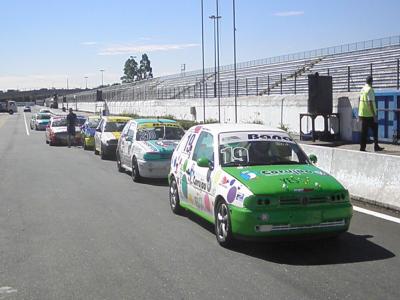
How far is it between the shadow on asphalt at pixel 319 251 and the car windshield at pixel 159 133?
25.0 feet

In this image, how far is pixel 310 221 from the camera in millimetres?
6566

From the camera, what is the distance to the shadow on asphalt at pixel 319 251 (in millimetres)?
6332

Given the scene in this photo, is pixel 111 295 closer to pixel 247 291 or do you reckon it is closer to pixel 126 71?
pixel 247 291

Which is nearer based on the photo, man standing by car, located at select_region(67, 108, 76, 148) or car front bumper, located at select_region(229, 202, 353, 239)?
car front bumper, located at select_region(229, 202, 353, 239)

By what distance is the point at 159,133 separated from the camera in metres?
14.7

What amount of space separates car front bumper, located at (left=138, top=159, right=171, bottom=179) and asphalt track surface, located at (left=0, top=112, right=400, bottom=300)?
2.84m

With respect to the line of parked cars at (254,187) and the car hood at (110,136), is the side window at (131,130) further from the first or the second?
the line of parked cars at (254,187)

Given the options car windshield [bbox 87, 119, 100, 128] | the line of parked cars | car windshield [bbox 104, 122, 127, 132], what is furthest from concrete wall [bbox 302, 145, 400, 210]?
car windshield [bbox 87, 119, 100, 128]

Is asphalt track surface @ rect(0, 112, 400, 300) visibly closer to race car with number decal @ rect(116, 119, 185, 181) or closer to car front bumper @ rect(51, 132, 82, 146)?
race car with number decal @ rect(116, 119, 185, 181)

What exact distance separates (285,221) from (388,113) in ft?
45.1

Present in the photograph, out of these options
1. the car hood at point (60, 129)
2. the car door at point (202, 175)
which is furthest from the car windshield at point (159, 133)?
the car hood at point (60, 129)

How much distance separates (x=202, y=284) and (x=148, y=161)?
809 cm

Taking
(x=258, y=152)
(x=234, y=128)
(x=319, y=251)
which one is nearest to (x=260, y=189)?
(x=319, y=251)

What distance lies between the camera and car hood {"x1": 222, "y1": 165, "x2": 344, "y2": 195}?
259 inches
